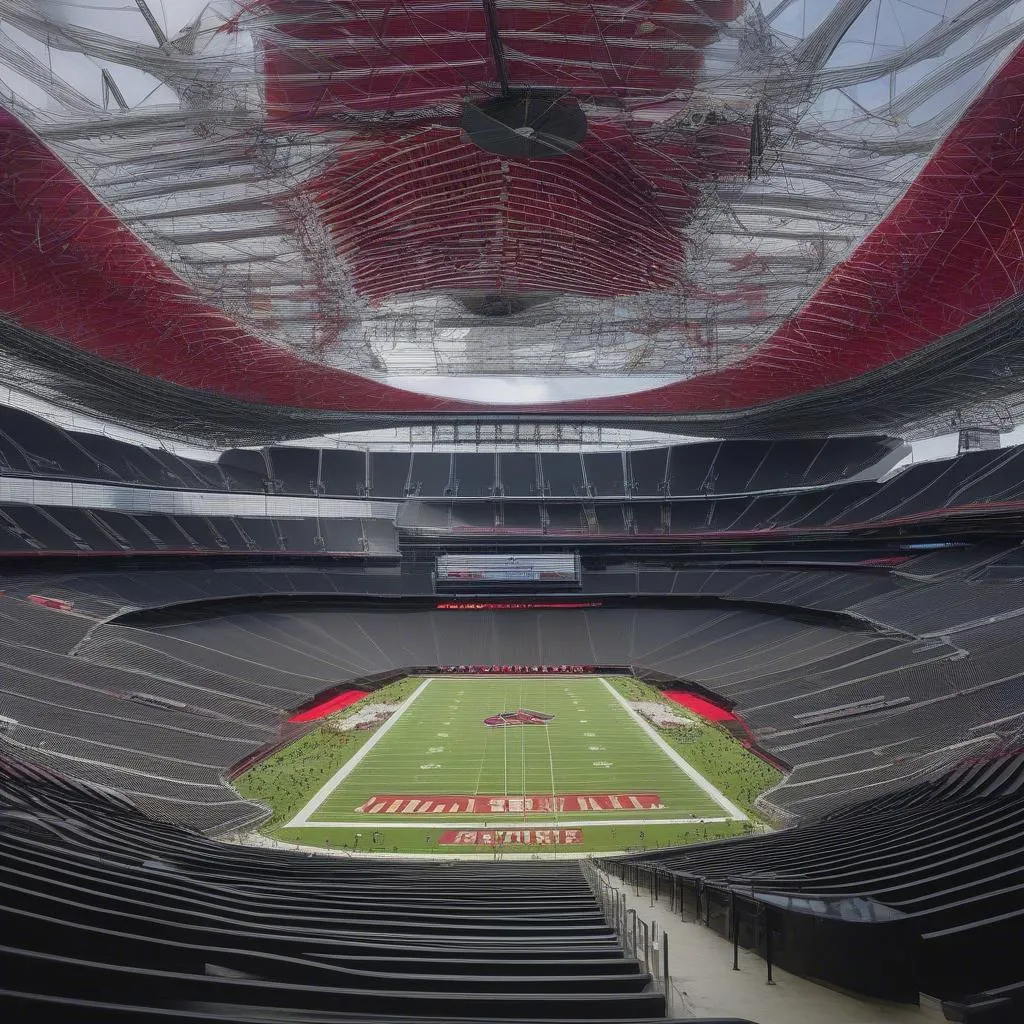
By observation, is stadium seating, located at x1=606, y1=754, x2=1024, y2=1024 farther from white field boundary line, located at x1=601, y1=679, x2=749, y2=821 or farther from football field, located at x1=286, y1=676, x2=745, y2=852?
white field boundary line, located at x1=601, y1=679, x2=749, y2=821

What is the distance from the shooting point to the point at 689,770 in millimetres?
27953

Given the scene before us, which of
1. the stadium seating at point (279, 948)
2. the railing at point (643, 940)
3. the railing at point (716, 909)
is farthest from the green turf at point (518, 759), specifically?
the stadium seating at point (279, 948)

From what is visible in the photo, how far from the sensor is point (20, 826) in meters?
10.3

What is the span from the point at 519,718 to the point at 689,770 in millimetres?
10133

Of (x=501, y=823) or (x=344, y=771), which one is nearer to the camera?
(x=501, y=823)

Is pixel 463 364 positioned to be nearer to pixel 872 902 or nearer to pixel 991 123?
pixel 991 123

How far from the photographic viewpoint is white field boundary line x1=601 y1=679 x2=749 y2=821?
23.8 meters

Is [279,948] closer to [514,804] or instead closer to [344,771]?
[514,804]

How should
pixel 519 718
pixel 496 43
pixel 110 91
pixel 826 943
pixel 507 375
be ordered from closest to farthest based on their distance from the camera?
1. pixel 826 943
2. pixel 496 43
3. pixel 110 91
4. pixel 519 718
5. pixel 507 375

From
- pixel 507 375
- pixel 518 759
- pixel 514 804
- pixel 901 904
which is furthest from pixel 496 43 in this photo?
pixel 507 375

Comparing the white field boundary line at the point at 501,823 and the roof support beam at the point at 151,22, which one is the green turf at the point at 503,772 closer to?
the white field boundary line at the point at 501,823

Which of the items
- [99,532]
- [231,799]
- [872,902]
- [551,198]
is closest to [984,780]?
[872,902]

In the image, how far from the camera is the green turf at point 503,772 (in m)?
22.2

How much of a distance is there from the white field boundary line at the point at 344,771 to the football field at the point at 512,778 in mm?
50
